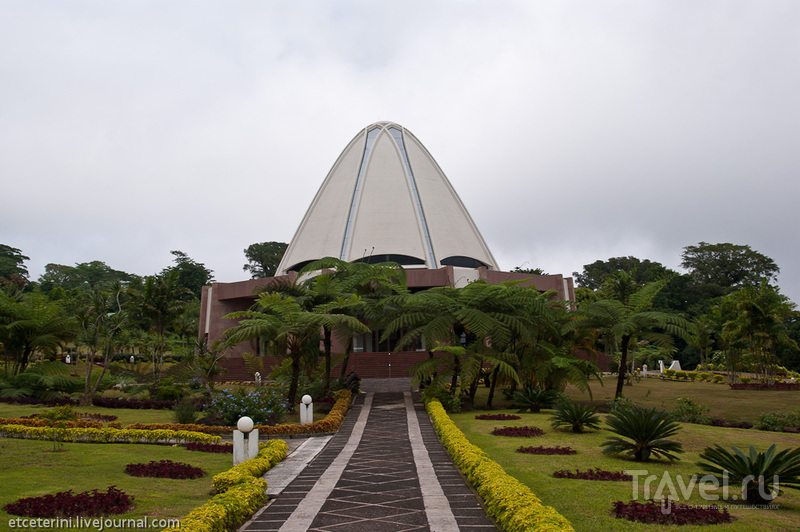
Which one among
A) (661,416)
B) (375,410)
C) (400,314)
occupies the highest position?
(400,314)

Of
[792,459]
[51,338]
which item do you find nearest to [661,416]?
[792,459]

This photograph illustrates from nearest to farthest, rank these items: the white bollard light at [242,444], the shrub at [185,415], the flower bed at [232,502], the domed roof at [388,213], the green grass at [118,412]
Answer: the flower bed at [232,502] < the white bollard light at [242,444] < the shrub at [185,415] < the green grass at [118,412] < the domed roof at [388,213]

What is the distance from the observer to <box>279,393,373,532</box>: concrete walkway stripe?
5.41 meters

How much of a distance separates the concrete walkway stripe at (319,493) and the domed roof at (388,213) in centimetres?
2082

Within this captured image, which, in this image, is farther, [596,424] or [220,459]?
[596,424]

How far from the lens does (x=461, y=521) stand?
550 cm

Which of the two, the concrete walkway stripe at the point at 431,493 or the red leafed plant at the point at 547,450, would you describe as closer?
the concrete walkway stripe at the point at 431,493

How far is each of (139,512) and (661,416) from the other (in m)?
7.08

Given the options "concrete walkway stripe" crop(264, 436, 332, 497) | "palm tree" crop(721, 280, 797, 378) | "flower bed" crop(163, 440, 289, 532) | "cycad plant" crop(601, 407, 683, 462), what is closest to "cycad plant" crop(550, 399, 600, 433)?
"cycad plant" crop(601, 407, 683, 462)

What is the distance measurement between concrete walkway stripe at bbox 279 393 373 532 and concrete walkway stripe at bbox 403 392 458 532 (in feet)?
3.72

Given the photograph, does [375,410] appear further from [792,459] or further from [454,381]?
[792,459]

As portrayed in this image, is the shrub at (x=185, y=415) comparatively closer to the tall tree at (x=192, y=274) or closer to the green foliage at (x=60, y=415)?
the green foliage at (x=60, y=415)

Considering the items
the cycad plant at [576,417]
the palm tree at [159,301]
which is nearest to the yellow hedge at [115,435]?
A: the cycad plant at [576,417]

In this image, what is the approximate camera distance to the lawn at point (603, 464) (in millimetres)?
5160
